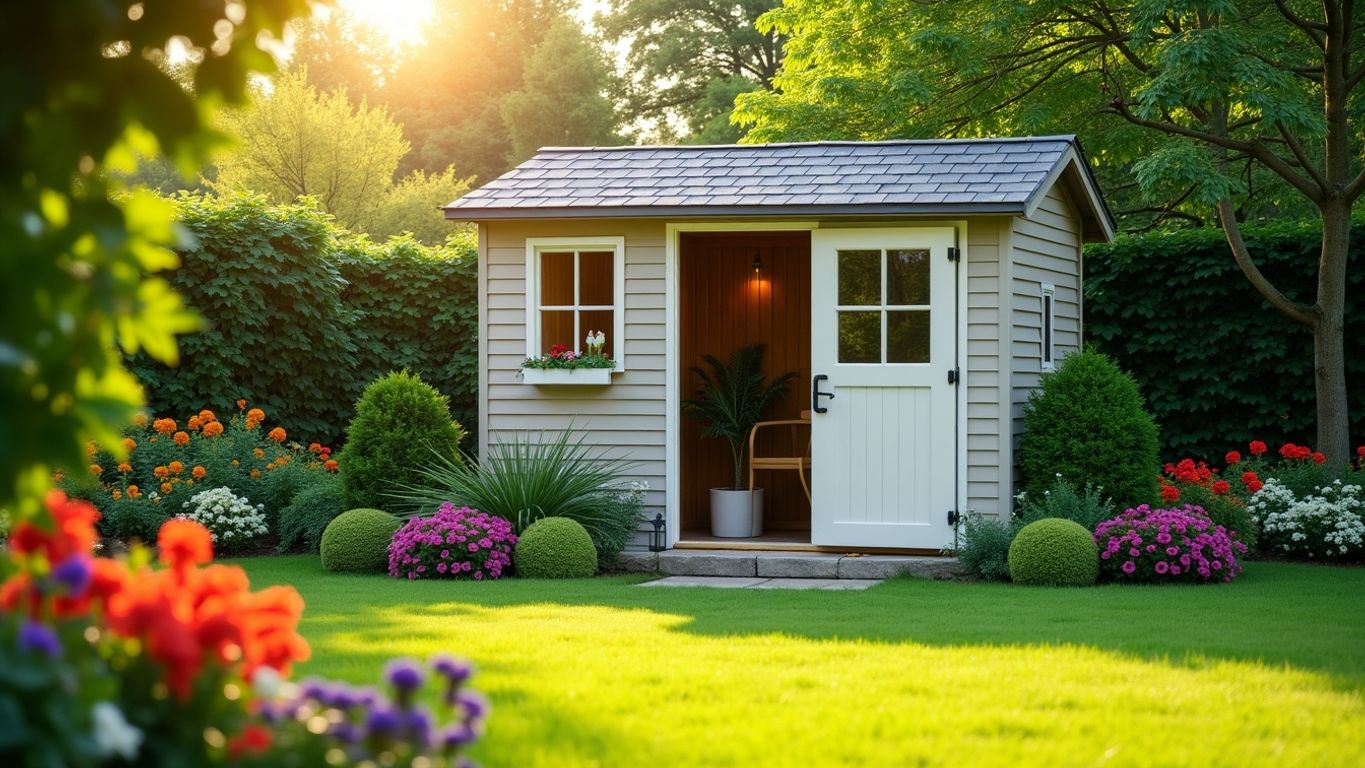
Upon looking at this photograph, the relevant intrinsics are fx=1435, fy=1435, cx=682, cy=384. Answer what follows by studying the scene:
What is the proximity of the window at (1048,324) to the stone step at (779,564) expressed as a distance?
6.54 feet

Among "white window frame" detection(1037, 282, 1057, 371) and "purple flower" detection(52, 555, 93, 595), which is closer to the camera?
"purple flower" detection(52, 555, 93, 595)

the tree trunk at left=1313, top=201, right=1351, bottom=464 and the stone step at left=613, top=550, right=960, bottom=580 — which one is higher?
the tree trunk at left=1313, top=201, right=1351, bottom=464

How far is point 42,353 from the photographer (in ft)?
6.56

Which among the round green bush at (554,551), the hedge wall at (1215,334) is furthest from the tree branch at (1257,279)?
the round green bush at (554,551)

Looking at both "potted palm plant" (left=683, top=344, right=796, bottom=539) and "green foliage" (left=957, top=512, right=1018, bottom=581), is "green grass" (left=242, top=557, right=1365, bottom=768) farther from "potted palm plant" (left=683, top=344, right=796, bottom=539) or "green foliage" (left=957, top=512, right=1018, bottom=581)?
"potted palm plant" (left=683, top=344, right=796, bottom=539)

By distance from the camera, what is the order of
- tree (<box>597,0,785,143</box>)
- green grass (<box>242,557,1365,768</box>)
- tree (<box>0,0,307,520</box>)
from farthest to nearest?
1. tree (<box>597,0,785,143</box>)
2. green grass (<box>242,557,1365,768</box>)
3. tree (<box>0,0,307,520</box>)

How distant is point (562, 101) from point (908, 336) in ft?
72.6

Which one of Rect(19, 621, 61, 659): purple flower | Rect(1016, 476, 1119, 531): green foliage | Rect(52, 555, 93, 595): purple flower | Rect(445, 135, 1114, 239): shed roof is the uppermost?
Rect(445, 135, 1114, 239): shed roof

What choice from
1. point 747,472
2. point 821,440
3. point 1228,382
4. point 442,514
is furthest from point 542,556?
point 1228,382

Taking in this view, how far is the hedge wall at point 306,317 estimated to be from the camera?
1191 centimetres

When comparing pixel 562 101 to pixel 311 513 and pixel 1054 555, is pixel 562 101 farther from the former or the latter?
pixel 1054 555

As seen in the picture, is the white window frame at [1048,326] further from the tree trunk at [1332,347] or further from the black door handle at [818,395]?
the tree trunk at [1332,347]

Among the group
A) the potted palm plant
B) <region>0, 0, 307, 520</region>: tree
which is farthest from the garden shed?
<region>0, 0, 307, 520</region>: tree

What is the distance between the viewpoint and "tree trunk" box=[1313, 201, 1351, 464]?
11531 mm
